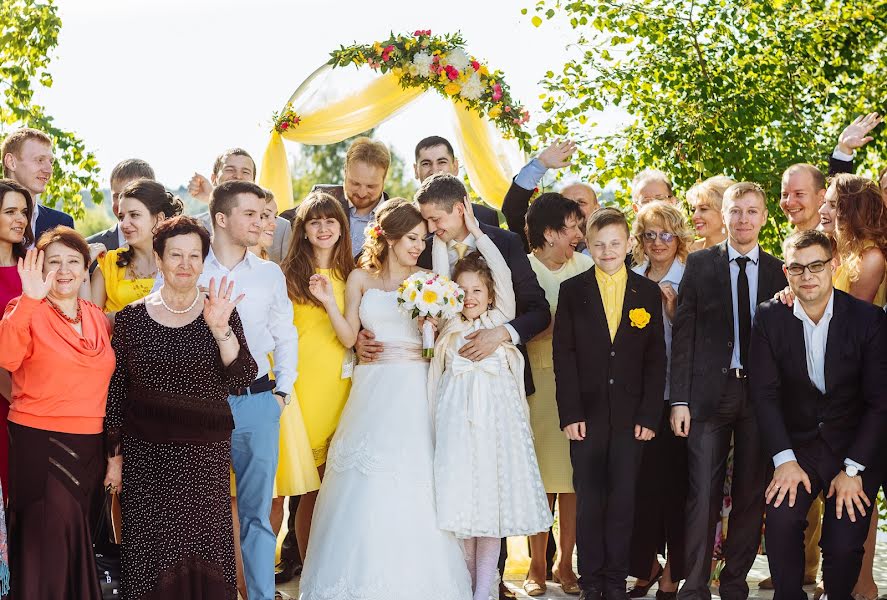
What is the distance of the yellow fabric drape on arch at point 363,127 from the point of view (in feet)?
28.8

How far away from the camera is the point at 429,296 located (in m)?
5.95

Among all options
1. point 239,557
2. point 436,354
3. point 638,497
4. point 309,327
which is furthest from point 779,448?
point 239,557

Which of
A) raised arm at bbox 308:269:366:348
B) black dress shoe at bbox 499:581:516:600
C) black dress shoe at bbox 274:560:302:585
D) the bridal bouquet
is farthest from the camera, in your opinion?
black dress shoe at bbox 274:560:302:585

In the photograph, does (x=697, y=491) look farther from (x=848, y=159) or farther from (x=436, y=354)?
(x=848, y=159)

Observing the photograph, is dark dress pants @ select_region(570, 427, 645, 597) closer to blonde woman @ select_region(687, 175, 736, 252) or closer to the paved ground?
the paved ground

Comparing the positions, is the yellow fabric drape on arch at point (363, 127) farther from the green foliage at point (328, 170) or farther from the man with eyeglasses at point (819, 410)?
the green foliage at point (328, 170)

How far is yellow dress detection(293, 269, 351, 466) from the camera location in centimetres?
635

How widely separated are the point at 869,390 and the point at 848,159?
68.5 inches

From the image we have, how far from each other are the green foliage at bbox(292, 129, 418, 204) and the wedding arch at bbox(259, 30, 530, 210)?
33561 millimetres

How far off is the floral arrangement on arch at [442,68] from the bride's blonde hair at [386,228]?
2.27 m

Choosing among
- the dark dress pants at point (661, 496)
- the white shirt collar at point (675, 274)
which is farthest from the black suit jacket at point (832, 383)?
the white shirt collar at point (675, 274)

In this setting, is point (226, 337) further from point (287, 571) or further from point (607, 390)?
point (287, 571)

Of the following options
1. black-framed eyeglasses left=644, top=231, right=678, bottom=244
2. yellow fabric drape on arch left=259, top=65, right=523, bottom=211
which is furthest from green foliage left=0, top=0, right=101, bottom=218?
black-framed eyeglasses left=644, top=231, right=678, bottom=244

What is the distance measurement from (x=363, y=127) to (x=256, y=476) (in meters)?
3.93
